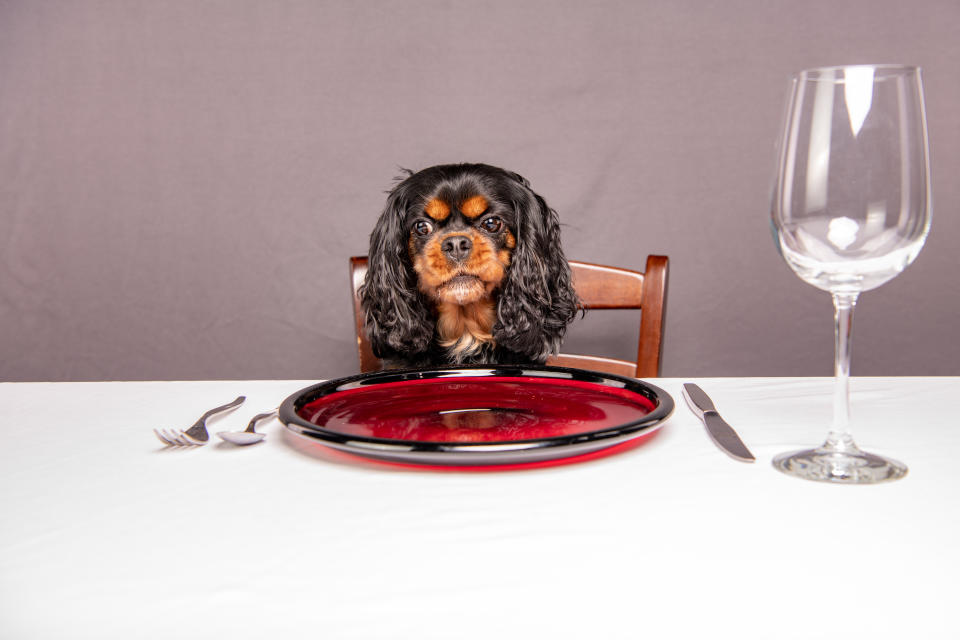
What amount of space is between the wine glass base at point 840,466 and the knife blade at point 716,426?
1.2 inches

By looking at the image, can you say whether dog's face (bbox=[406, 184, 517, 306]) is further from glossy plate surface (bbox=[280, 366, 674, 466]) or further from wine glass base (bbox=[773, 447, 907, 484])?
wine glass base (bbox=[773, 447, 907, 484])

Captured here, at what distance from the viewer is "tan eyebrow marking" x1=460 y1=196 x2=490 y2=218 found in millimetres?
1869

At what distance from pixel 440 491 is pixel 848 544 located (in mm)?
306

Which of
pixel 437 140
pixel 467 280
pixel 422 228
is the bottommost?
pixel 467 280

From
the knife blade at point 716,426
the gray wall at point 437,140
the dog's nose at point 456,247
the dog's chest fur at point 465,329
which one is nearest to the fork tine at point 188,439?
the knife blade at point 716,426

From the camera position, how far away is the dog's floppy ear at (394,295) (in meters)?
1.89

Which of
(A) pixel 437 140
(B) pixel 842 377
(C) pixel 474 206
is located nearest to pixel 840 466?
(B) pixel 842 377

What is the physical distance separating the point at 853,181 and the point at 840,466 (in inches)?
9.5

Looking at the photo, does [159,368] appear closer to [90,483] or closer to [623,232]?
[623,232]

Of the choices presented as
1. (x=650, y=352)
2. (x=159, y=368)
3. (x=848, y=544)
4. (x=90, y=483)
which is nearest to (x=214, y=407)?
(x=90, y=483)

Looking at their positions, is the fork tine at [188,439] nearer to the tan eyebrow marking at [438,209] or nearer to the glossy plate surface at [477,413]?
the glossy plate surface at [477,413]

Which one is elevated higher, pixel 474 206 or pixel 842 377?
pixel 474 206

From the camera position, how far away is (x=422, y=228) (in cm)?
193

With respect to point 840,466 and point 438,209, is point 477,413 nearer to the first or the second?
point 840,466
